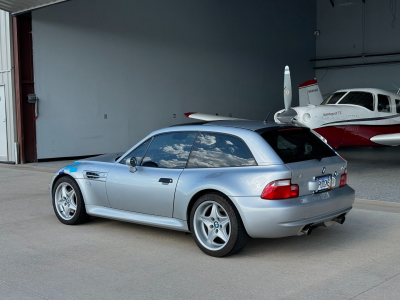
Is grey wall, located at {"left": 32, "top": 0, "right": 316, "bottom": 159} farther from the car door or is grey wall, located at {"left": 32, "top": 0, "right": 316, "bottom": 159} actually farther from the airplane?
the car door

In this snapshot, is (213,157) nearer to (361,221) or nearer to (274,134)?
(274,134)

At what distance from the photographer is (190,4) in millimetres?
21828

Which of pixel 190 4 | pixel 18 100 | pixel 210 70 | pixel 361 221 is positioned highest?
pixel 190 4

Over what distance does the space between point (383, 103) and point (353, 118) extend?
4.05ft

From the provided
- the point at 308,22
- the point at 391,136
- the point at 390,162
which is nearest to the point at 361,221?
the point at 391,136

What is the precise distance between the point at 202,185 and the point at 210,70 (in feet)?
60.1

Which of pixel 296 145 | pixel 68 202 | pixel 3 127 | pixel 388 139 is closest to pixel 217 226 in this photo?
pixel 296 145

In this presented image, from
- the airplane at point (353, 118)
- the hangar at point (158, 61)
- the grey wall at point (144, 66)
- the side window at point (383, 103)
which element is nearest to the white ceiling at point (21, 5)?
the hangar at point (158, 61)

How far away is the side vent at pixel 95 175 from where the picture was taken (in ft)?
20.1

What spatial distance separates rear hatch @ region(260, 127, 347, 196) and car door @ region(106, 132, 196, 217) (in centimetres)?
104

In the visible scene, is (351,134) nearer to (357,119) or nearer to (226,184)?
(357,119)

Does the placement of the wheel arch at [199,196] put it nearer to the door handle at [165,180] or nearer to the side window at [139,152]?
the door handle at [165,180]

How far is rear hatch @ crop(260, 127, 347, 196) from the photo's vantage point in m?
4.99

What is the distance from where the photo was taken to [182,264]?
4.90m
